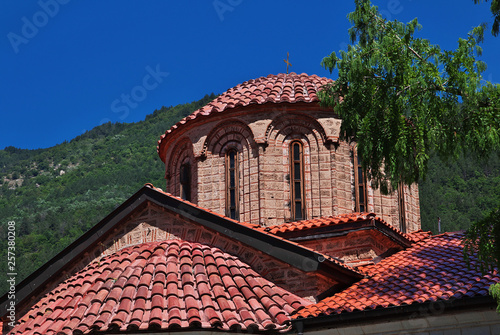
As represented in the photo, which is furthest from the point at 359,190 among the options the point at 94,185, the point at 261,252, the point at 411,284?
the point at 94,185

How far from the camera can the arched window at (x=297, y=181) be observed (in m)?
14.0

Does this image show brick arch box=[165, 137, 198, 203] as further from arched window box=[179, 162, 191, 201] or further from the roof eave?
the roof eave

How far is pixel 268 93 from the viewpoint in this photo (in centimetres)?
1499

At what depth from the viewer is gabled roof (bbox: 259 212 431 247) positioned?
11773mm

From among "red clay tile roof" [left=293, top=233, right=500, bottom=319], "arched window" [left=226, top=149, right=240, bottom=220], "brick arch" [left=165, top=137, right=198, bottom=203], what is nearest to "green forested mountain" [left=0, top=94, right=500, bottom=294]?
"red clay tile roof" [left=293, top=233, right=500, bottom=319]

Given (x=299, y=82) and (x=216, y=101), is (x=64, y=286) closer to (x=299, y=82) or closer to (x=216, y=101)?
(x=216, y=101)

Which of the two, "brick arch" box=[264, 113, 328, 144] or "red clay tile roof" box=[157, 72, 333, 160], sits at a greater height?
"red clay tile roof" box=[157, 72, 333, 160]

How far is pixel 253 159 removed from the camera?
47.1 feet

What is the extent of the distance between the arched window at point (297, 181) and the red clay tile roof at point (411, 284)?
2.45 m

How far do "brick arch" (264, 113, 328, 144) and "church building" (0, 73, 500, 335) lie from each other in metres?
0.02

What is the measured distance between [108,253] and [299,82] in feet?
21.7

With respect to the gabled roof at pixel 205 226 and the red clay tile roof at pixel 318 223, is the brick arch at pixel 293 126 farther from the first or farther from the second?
the gabled roof at pixel 205 226

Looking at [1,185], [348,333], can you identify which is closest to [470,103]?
[348,333]

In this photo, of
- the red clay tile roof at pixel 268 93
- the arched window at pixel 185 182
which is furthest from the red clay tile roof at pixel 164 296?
the red clay tile roof at pixel 268 93
